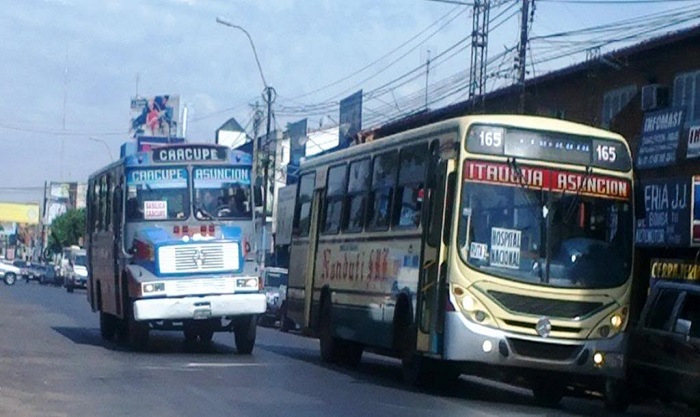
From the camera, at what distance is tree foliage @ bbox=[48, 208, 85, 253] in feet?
382

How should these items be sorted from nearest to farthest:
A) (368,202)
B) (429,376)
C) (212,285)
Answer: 1. (429,376)
2. (368,202)
3. (212,285)

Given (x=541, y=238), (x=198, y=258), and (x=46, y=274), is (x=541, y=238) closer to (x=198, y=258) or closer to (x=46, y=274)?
(x=198, y=258)

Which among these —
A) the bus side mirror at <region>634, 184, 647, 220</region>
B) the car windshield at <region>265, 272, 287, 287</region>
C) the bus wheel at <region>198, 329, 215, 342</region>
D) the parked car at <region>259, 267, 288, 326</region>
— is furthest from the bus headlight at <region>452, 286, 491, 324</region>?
the car windshield at <region>265, 272, 287, 287</region>

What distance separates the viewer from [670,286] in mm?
17031

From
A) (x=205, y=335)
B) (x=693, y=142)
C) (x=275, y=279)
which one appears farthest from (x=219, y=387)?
(x=275, y=279)

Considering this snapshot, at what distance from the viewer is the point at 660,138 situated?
29422mm

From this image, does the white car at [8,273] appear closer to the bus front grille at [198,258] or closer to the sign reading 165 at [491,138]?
the bus front grille at [198,258]

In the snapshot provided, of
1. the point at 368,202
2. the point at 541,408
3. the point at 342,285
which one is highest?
the point at 368,202

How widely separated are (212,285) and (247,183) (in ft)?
7.06

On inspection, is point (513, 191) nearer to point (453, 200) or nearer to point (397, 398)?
point (453, 200)

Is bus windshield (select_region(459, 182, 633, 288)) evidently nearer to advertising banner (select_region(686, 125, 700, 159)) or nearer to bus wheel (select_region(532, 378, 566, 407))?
bus wheel (select_region(532, 378, 566, 407))

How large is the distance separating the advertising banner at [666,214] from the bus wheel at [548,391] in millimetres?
6882

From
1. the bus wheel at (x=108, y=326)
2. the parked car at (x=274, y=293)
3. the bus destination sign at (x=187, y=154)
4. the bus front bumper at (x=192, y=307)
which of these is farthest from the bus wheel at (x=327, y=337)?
the parked car at (x=274, y=293)

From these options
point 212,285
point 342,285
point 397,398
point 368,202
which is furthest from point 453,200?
A: point 212,285
